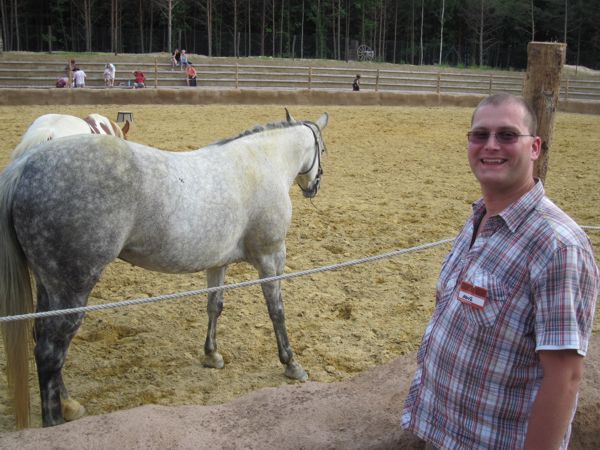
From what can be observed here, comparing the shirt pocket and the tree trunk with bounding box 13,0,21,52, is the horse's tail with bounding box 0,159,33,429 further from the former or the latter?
the tree trunk with bounding box 13,0,21,52

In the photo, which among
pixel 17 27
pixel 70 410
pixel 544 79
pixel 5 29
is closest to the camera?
pixel 70 410

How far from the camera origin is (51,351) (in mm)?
3799

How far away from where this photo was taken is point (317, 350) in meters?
5.22

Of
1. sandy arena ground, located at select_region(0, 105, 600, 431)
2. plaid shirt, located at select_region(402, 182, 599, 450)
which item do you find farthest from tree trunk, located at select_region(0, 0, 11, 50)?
plaid shirt, located at select_region(402, 182, 599, 450)

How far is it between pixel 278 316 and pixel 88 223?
1.78 metres

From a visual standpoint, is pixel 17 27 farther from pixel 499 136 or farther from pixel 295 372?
pixel 499 136

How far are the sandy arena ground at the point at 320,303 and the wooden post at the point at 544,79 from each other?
1.97 meters

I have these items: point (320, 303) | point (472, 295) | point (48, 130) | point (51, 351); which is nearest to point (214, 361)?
point (320, 303)

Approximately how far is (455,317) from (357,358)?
3.08 m

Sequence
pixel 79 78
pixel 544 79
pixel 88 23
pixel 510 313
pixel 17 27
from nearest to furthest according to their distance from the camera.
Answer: pixel 510 313, pixel 544 79, pixel 79 78, pixel 17 27, pixel 88 23

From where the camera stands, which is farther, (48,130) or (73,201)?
(48,130)

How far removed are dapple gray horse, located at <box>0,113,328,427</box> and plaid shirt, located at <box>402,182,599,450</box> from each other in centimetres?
237

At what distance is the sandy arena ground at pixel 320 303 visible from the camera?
4.79 meters

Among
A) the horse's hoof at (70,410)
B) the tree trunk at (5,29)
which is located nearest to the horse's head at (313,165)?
the horse's hoof at (70,410)
